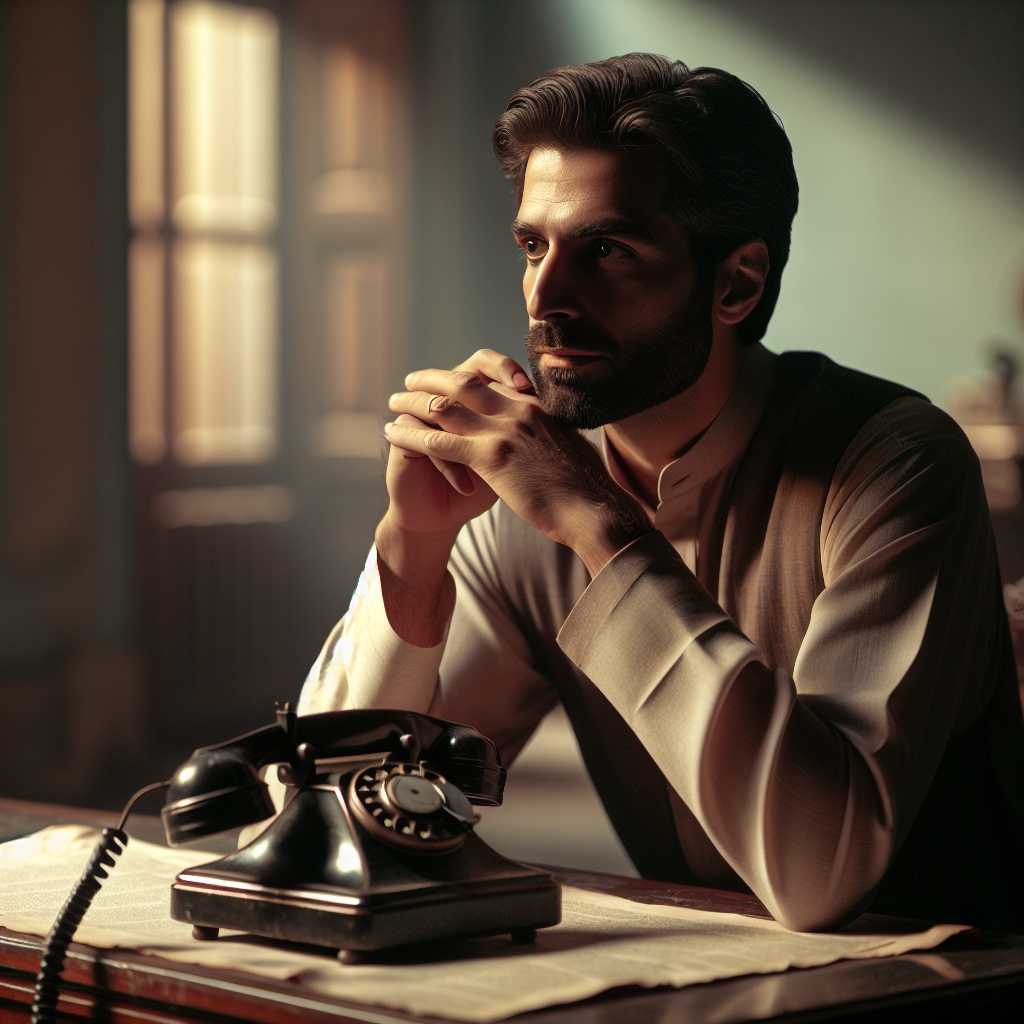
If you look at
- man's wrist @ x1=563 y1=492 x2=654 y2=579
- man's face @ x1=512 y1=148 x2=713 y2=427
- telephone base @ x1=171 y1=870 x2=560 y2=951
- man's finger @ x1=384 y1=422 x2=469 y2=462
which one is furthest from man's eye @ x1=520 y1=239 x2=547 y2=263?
telephone base @ x1=171 y1=870 x2=560 y2=951

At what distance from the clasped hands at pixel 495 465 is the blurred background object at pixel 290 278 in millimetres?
2825

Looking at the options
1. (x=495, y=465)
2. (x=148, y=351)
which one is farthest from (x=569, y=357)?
(x=148, y=351)

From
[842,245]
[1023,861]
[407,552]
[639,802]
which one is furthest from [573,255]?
[842,245]

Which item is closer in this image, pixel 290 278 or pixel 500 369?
pixel 500 369

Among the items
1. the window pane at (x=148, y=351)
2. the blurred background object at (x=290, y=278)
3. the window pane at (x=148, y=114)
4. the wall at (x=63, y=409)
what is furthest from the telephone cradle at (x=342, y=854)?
the window pane at (x=148, y=114)

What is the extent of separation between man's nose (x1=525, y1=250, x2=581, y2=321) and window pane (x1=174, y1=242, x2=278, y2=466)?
14.5 ft

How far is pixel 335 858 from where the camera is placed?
2.97ft

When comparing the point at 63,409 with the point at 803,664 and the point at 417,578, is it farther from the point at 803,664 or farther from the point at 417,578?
the point at 803,664

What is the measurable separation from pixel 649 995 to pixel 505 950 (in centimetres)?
13

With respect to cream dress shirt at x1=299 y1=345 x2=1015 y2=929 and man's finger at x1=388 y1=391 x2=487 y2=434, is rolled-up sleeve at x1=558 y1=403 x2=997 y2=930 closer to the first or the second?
cream dress shirt at x1=299 y1=345 x2=1015 y2=929

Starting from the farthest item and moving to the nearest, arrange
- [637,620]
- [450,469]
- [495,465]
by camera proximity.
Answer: [450,469]
[495,465]
[637,620]

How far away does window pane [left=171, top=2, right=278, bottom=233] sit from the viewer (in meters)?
5.46

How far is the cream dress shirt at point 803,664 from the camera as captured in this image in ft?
3.32

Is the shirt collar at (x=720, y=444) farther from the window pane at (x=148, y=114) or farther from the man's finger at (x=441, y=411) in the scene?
the window pane at (x=148, y=114)
